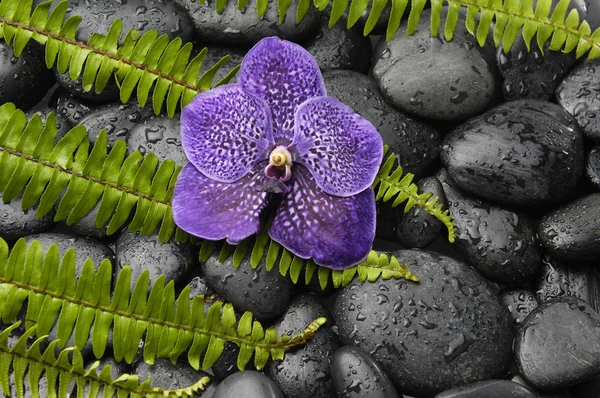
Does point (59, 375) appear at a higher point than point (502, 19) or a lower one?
lower

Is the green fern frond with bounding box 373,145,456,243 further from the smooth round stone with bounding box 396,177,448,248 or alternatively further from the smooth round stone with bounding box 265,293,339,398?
the smooth round stone with bounding box 265,293,339,398

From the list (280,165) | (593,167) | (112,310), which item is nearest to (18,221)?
(112,310)

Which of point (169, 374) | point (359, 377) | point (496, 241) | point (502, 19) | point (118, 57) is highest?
point (502, 19)

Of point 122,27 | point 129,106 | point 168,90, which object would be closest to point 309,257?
point 168,90

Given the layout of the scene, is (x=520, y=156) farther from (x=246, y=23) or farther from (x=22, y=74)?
(x=22, y=74)

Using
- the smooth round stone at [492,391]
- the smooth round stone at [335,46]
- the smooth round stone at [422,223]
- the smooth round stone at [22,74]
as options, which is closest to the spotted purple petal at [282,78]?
the smooth round stone at [335,46]

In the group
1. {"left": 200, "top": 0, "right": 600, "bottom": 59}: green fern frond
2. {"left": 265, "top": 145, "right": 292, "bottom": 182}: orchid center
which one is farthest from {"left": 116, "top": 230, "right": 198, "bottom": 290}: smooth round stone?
{"left": 200, "top": 0, "right": 600, "bottom": 59}: green fern frond

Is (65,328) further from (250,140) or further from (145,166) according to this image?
(250,140)
